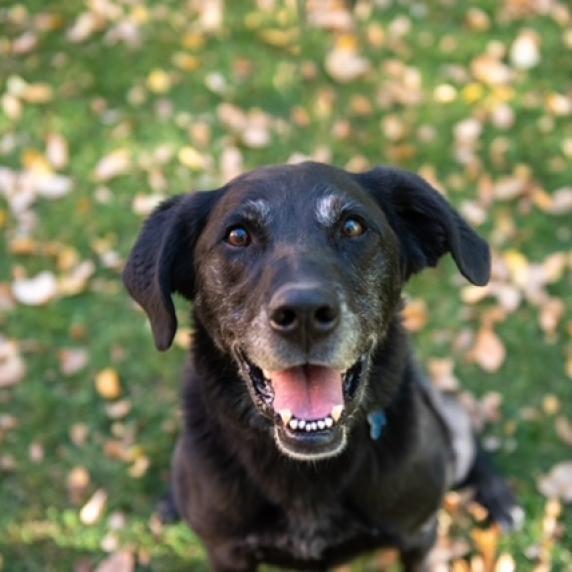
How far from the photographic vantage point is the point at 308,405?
2.61 m

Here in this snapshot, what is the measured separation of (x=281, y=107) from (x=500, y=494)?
3538 millimetres

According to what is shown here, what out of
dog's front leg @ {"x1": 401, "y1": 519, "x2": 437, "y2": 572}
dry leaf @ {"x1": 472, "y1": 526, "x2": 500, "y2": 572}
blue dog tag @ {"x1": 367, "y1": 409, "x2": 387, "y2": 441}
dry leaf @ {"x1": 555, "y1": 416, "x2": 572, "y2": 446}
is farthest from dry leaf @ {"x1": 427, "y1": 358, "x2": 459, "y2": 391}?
blue dog tag @ {"x1": 367, "y1": 409, "x2": 387, "y2": 441}

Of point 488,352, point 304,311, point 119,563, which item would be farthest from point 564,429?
point 304,311

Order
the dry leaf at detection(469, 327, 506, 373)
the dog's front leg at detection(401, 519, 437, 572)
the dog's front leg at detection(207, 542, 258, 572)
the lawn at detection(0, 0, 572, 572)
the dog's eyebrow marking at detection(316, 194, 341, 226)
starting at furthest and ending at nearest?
the dry leaf at detection(469, 327, 506, 373), the lawn at detection(0, 0, 572, 572), the dog's front leg at detection(401, 519, 437, 572), the dog's front leg at detection(207, 542, 258, 572), the dog's eyebrow marking at detection(316, 194, 341, 226)

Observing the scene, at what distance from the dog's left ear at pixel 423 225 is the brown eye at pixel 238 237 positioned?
20.7 inches

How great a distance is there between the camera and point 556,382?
4.55 metres

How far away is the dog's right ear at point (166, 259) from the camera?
2848 mm

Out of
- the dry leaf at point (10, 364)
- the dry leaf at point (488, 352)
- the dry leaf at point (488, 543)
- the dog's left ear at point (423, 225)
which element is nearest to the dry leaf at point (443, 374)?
the dry leaf at point (488, 352)

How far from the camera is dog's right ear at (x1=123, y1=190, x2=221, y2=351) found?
9.34 feet

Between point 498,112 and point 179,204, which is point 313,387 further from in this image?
point 498,112

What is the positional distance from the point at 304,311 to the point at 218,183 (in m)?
3.50

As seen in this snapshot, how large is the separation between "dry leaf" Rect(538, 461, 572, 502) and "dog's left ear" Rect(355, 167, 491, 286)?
1691 mm

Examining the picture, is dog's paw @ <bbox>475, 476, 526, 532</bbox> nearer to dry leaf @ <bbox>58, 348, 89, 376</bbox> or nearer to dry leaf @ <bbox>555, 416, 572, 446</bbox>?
dry leaf @ <bbox>555, 416, 572, 446</bbox>

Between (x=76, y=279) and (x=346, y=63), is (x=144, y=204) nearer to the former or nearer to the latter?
(x=76, y=279)
